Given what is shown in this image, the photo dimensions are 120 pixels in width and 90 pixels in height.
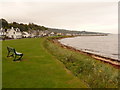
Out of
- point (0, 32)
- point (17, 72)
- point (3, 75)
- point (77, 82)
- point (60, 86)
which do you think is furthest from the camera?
point (0, 32)

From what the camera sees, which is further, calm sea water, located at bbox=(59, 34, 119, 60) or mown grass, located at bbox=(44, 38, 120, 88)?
calm sea water, located at bbox=(59, 34, 119, 60)

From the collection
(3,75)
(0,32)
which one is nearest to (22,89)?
(3,75)

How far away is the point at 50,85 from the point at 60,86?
1.59ft

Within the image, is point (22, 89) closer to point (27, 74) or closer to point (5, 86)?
point (5, 86)

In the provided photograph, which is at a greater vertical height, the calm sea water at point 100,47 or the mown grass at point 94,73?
the mown grass at point 94,73

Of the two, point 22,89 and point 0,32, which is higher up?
point 0,32

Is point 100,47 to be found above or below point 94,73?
below

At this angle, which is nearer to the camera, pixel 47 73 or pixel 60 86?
pixel 60 86

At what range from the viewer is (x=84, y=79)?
8867 mm

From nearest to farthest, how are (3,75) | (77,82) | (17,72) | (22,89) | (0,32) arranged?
1. (22,89)
2. (77,82)
3. (3,75)
4. (17,72)
5. (0,32)

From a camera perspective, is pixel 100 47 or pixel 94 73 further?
pixel 100 47

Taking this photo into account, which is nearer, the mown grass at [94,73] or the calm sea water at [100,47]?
the mown grass at [94,73]

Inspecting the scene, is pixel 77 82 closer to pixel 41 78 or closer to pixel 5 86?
pixel 41 78

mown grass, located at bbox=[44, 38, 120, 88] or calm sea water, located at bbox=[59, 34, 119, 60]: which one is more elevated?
mown grass, located at bbox=[44, 38, 120, 88]
